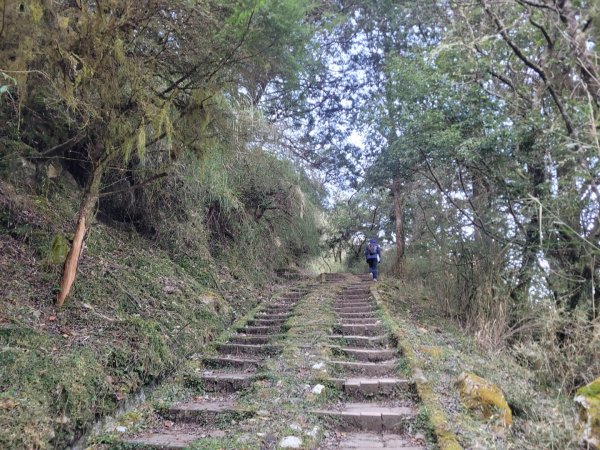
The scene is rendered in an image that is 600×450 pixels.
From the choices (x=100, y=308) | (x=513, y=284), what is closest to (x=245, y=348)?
(x=100, y=308)

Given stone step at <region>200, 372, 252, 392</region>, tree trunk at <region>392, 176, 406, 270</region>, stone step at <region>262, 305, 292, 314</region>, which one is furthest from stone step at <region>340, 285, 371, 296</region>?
stone step at <region>200, 372, 252, 392</region>

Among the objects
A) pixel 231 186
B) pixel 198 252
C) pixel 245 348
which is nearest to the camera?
pixel 245 348

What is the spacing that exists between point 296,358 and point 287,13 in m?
4.25

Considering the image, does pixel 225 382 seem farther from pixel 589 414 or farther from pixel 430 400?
pixel 589 414

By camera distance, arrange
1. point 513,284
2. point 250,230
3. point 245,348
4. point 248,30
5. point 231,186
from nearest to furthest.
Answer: point 248,30
point 245,348
point 513,284
point 231,186
point 250,230

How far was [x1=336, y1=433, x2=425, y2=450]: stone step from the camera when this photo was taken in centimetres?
392

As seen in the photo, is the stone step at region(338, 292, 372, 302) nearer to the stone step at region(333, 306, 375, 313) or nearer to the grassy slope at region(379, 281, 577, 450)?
the stone step at region(333, 306, 375, 313)

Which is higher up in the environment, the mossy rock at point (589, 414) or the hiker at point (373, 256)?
the hiker at point (373, 256)

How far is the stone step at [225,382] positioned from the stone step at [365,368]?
Answer: 1112mm

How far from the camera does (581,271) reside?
6.72m

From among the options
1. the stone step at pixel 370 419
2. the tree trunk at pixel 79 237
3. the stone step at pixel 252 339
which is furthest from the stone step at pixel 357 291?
the tree trunk at pixel 79 237

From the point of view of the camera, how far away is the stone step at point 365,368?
569 centimetres

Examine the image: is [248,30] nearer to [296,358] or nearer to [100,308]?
[100,308]

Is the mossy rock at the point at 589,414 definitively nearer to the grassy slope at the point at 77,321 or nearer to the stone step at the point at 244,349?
the stone step at the point at 244,349
